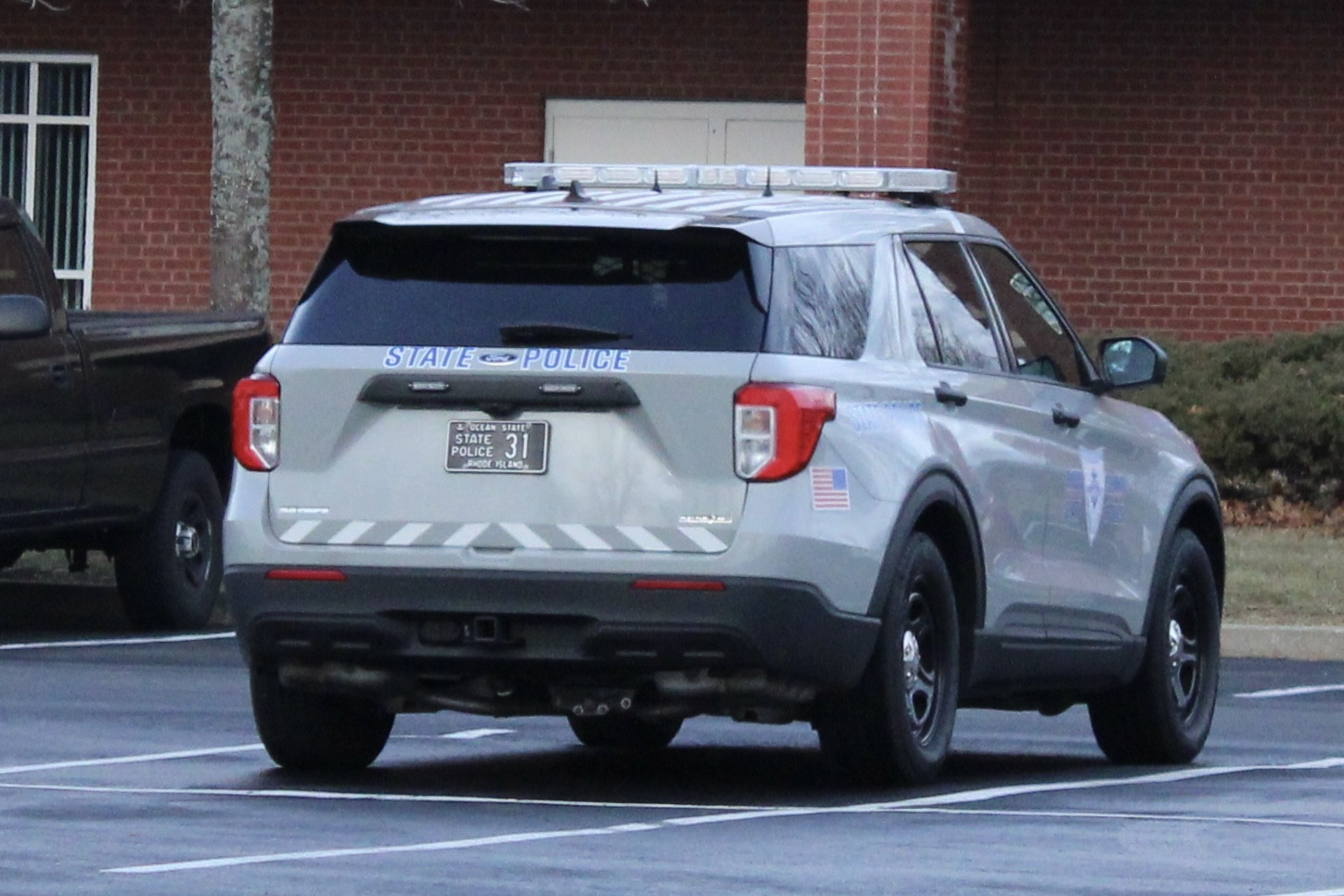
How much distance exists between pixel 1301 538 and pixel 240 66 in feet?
21.5

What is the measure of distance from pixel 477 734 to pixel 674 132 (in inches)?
500

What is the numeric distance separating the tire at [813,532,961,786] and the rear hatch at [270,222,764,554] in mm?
694

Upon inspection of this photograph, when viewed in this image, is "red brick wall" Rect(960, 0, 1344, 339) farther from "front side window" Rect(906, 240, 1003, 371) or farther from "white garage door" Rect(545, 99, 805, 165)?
"front side window" Rect(906, 240, 1003, 371)

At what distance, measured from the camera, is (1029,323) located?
1011 cm

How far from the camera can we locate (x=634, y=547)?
27.4ft

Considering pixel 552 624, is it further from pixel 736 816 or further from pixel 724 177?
pixel 724 177

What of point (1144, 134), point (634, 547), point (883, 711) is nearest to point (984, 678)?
point (883, 711)

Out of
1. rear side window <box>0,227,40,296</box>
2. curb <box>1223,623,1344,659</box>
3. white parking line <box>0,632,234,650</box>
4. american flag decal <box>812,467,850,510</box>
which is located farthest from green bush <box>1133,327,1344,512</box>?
american flag decal <box>812,467,850,510</box>

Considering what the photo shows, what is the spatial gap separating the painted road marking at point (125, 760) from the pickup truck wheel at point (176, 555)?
4.64 metres

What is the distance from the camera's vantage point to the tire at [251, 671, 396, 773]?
923cm

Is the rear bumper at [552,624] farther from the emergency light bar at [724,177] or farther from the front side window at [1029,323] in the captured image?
the front side window at [1029,323]

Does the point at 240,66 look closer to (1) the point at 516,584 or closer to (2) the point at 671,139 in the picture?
(2) the point at 671,139

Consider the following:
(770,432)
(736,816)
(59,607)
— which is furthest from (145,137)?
(736,816)

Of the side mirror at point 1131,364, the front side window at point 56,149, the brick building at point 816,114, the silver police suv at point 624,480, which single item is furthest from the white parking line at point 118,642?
the front side window at point 56,149
